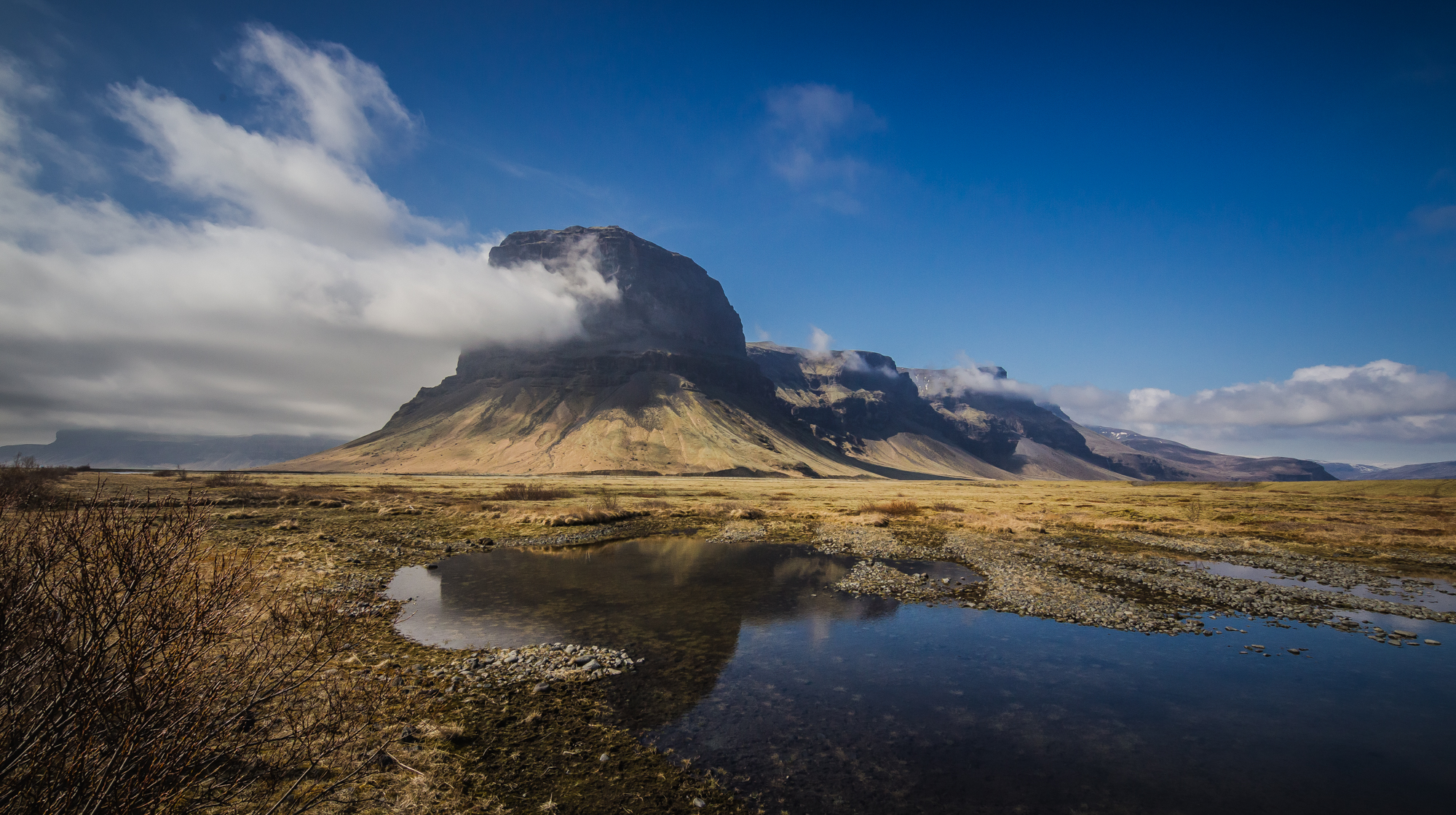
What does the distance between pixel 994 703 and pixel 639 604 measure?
14.3 m

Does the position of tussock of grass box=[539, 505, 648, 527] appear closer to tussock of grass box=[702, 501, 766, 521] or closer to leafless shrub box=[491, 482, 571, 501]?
tussock of grass box=[702, 501, 766, 521]

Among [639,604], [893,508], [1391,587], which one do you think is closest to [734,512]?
[893,508]

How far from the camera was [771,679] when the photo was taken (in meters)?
15.5

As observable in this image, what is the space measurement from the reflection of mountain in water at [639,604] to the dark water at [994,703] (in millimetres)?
129

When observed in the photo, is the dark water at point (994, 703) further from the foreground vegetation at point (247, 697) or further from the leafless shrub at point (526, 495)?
the leafless shrub at point (526, 495)

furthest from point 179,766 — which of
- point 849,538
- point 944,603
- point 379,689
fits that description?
point 849,538

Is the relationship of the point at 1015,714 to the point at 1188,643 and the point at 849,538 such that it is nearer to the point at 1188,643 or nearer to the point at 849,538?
the point at 1188,643

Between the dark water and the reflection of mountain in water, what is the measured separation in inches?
5.1

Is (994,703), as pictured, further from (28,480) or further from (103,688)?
(28,480)

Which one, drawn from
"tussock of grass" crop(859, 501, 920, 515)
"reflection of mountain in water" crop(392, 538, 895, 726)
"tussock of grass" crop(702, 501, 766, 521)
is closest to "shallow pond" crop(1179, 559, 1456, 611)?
"reflection of mountain in water" crop(392, 538, 895, 726)

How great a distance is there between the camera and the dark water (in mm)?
10641

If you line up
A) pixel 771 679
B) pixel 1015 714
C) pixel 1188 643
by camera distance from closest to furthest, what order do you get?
1. pixel 1015 714
2. pixel 771 679
3. pixel 1188 643

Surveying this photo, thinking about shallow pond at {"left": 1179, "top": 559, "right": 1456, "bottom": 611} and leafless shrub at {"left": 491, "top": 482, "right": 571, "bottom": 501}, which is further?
leafless shrub at {"left": 491, "top": 482, "right": 571, "bottom": 501}

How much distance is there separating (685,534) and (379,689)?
35.0 m
